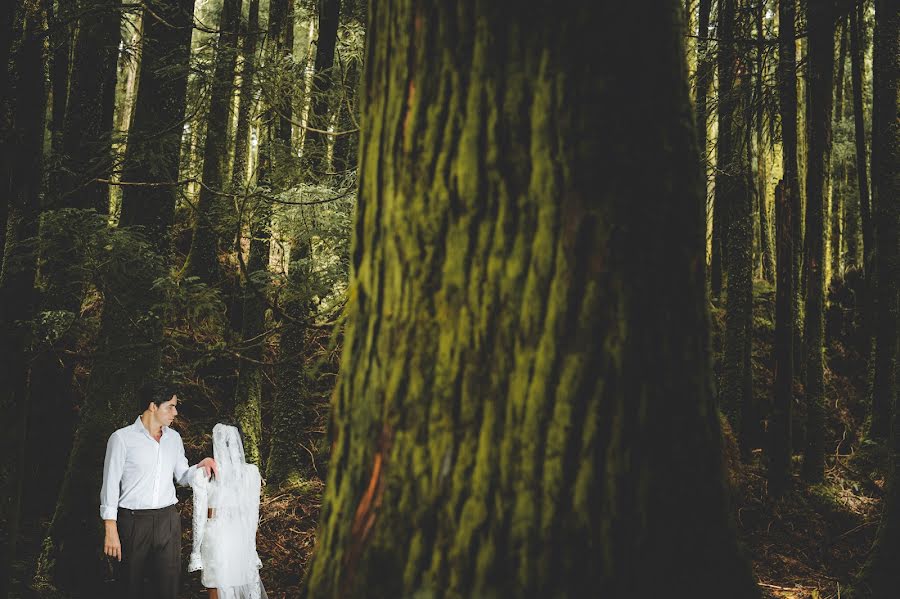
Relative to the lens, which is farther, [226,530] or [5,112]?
[226,530]

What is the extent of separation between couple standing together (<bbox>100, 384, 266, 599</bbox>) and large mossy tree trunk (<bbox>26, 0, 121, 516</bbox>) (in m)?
2.05

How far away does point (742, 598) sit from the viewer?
1474 millimetres

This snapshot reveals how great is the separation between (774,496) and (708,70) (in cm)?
639

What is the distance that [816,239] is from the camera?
11.2 m

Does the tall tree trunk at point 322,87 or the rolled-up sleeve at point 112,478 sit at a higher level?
the tall tree trunk at point 322,87

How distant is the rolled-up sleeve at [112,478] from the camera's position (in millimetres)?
5086

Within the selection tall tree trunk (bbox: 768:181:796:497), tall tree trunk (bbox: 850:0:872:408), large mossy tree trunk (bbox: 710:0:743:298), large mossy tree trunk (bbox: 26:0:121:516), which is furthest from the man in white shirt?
tall tree trunk (bbox: 850:0:872:408)

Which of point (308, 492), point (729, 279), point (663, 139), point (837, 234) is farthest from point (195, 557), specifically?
point (837, 234)

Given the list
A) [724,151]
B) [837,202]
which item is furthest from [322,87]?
[837,202]

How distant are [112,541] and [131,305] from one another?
2.94m

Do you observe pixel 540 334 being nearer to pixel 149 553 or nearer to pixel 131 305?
pixel 149 553

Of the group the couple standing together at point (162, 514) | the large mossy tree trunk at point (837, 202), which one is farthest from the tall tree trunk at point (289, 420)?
the large mossy tree trunk at point (837, 202)

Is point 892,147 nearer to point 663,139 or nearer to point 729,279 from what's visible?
point 729,279

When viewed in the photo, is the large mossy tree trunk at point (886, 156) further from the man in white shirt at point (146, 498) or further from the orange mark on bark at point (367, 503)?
the orange mark on bark at point (367, 503)
